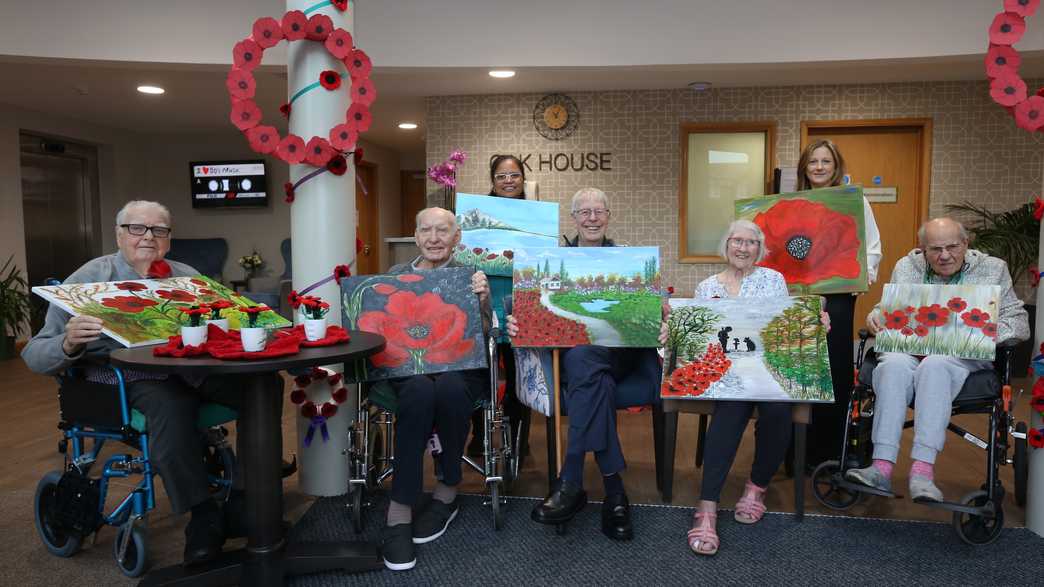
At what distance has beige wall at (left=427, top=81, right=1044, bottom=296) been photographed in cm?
553

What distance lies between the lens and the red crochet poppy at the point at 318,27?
2.48 meters

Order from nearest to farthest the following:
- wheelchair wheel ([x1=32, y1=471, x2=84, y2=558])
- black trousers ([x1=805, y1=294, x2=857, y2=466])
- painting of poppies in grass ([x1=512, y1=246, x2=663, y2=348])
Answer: wheelchair wheel ([x1=32, y1=471, x2=84, y2=558]), painting of poppies in grass ([x1=512, y1=246, x2=663, y2=348]), black trousers ([x1=805, y1=294, x2=857, y2=466])

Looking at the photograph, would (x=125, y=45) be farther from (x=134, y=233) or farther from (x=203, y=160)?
(x=203, y=160)

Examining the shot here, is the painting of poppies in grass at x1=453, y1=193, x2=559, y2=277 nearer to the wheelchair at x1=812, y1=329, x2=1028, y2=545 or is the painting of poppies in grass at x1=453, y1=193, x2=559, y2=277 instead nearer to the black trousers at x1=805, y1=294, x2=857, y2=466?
the black trousers at x1=805, y1=294, x2=857, y2=466

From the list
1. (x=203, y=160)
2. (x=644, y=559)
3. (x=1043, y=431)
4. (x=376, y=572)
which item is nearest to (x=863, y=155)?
(x=1043, y=431)

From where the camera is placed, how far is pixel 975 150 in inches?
218

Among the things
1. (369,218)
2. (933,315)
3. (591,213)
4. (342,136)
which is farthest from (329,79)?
(369,218)

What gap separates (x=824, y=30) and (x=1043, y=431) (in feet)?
9.02

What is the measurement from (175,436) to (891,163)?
19.0ft

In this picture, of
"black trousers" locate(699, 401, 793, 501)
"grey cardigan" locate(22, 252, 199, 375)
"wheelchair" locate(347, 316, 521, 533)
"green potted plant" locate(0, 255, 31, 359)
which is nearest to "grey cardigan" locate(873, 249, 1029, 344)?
"black trousers" locate(699, 401, 793, 501)

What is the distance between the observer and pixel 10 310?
19.5 ft

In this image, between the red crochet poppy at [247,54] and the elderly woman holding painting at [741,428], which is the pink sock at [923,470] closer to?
the elderly woman holding painting at [741,428]

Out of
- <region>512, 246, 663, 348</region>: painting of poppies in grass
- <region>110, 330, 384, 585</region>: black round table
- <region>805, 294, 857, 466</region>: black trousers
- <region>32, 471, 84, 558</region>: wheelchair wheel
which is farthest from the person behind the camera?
<region>805, 294, 857, 466</region>: black trousers

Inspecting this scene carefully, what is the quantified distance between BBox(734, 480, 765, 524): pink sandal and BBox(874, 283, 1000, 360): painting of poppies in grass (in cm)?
69
